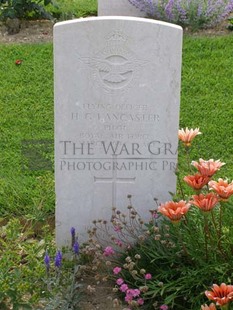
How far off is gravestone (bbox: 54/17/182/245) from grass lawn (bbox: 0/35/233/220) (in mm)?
485

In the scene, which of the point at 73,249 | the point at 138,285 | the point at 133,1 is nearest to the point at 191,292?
the point at 138,285

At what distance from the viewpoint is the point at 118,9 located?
969cm

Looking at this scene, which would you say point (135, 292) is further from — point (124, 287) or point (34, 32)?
point (34, 32)

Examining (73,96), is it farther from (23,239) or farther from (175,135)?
(23,239)

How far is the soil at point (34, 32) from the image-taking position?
361 inches

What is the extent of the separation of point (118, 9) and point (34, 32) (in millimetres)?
1038

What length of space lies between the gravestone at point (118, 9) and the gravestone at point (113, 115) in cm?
502

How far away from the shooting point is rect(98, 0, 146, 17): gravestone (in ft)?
31.5

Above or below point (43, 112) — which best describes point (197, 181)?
above

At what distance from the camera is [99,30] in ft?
15.1

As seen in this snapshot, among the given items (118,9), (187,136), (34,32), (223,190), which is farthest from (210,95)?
(223,190)

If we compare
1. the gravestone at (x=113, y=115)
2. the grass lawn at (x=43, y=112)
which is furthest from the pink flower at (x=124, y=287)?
the grass lawn at (x=43, y=112)

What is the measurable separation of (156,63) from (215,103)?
289cm

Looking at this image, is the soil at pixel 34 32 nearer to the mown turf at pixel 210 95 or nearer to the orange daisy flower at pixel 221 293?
the mown turf at pixel 210 95
